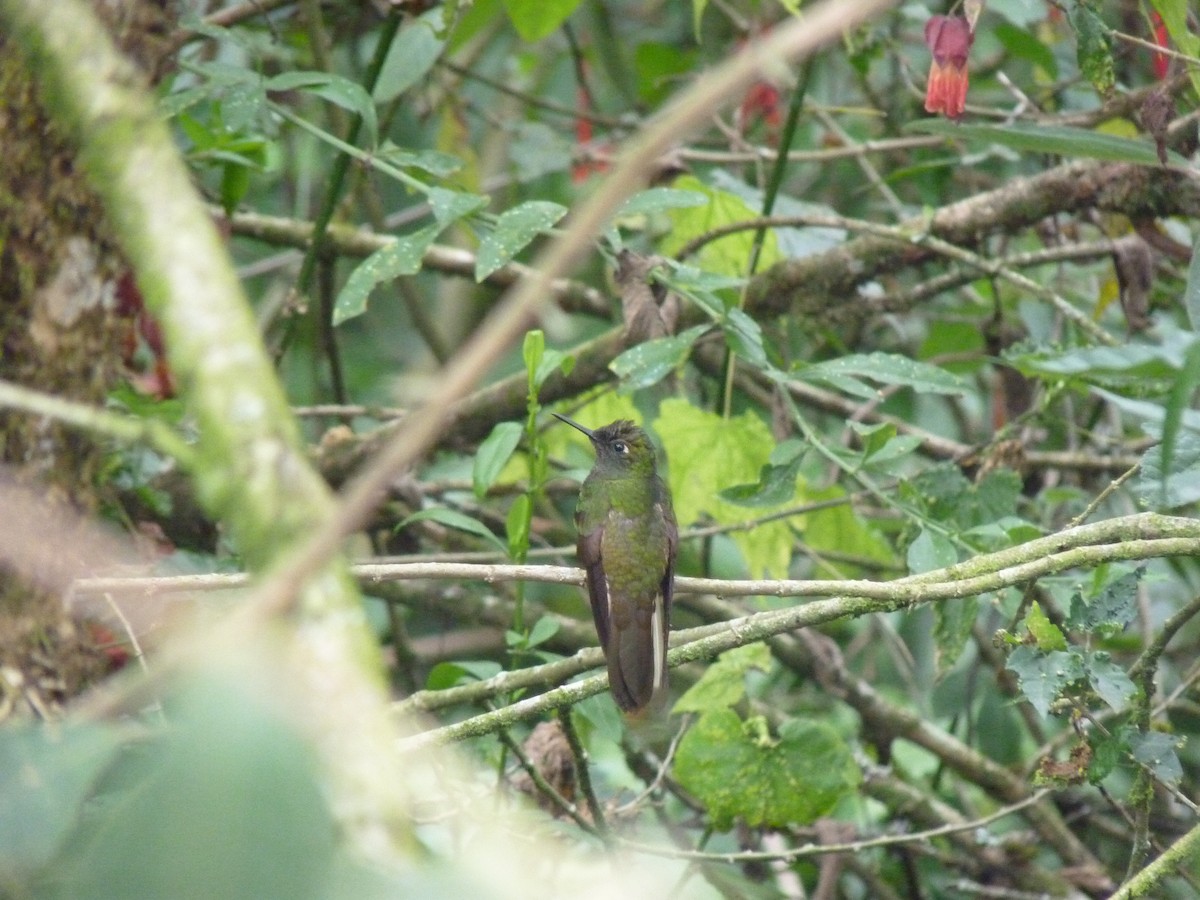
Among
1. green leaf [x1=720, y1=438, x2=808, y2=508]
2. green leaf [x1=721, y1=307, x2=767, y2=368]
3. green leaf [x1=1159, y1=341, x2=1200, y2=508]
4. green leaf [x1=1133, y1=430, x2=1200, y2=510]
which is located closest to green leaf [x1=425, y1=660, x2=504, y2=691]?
green leaf [x1=720, y1=438, x2=808, y2=508]

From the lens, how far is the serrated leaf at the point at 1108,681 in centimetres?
208

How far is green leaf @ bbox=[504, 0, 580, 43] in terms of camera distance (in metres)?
3.21

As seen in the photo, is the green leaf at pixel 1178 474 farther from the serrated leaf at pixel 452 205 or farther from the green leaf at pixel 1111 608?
the serrated leaf at pixel 452 205

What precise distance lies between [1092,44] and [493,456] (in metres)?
1.27

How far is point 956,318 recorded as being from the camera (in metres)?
4.14

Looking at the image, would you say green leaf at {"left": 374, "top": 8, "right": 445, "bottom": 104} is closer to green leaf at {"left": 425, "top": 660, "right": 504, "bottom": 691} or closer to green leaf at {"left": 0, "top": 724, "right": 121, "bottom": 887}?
green leaf at {"left": 425, "top": 660, "right": 504, "bottom": 691}

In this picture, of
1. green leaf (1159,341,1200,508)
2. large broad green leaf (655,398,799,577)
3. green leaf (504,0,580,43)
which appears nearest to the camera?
green leaf (1159,341,1200,508)

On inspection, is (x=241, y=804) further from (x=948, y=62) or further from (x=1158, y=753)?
(x=948, y=62)

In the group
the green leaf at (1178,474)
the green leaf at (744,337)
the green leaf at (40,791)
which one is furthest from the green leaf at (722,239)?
the green leaf at (40,791)

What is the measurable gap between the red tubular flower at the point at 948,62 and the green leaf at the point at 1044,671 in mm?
1088

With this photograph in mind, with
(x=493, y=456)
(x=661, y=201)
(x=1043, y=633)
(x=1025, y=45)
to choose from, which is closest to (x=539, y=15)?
→ (x=661, y=201)

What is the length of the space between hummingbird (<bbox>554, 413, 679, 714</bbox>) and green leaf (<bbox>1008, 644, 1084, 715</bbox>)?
0.62 meters

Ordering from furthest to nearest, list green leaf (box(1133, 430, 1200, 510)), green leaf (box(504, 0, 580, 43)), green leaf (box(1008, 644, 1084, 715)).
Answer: green leaf (box(504, 0, 580, 43)) → green leaf (box(1008, 644, 1084, 715)) → green leaf (box(1133, 430, 1200, 510))

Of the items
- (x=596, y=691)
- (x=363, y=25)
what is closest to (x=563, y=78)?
(x=363, y=25)
